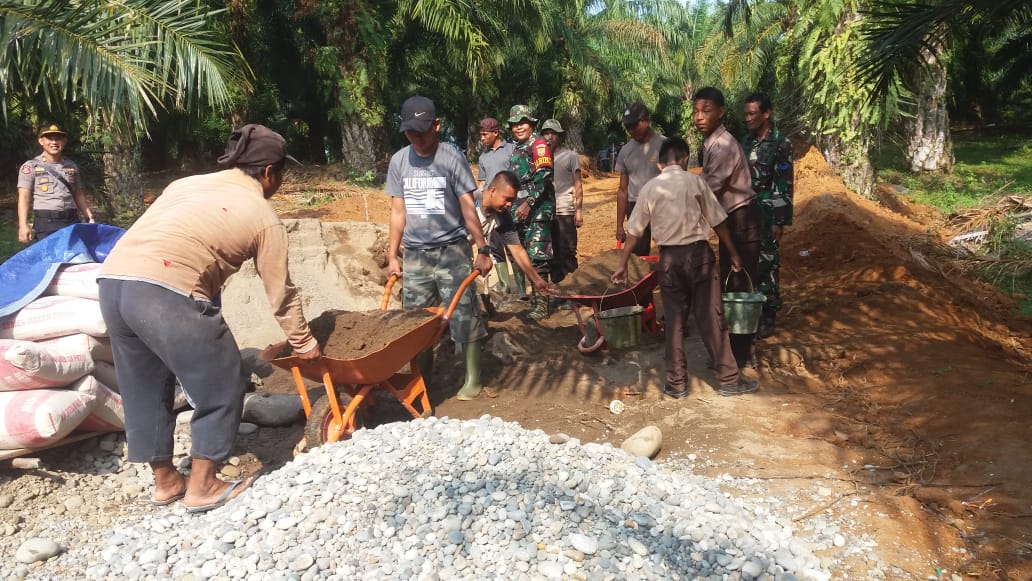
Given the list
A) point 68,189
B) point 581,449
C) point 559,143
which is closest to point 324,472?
point 581,449

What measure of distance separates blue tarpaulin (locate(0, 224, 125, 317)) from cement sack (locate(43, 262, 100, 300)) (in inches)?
1.9

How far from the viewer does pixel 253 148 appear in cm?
322

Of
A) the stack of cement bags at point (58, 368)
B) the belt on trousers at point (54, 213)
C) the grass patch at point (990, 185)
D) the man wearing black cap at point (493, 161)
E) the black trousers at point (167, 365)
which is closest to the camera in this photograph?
the black trousers at point (167, 365)

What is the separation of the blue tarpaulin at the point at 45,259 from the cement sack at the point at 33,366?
1.27ft

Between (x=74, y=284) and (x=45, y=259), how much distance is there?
0.98 ft

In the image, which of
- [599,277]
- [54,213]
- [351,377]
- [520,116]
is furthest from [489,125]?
[54,213]

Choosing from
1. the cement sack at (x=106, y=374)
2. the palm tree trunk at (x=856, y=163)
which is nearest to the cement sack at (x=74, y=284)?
the cement sack at (x=106, y=374)

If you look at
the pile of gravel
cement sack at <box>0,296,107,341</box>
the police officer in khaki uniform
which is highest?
the police officer in khaki uniform

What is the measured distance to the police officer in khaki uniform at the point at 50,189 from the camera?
575cm

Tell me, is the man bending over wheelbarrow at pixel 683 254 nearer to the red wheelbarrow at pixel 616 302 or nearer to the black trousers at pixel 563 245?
the red wheelbarrow at pixel 616 302

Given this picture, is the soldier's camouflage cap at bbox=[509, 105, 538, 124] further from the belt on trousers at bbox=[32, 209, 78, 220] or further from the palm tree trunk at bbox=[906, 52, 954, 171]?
the palm tree trunk at bbox=[906, 52, 954, 171]

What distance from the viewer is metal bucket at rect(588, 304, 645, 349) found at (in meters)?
4.95

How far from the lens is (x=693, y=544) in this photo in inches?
108

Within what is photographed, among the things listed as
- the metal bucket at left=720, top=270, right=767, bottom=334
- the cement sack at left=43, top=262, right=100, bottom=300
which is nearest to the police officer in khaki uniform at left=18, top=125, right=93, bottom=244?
the cement sack at left=43, top=262, right=100, bottom=300
